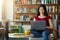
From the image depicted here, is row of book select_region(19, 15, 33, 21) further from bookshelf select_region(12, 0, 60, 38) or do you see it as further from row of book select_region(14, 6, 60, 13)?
row of book select_region(14, 6, 60, 13)

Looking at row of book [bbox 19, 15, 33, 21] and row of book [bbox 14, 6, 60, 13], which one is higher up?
row of book [bbox 14, 6, 60, 13]

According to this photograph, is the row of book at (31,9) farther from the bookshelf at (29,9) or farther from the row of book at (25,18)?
the row of book at (25,18)

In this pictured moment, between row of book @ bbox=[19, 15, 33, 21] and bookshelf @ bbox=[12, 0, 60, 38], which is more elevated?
bookshelf @ bbox=[12, 0, 60, 38]

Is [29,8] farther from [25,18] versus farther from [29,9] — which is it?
[25,18]

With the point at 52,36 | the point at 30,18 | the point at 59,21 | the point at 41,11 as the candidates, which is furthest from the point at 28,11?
the point at 52,36

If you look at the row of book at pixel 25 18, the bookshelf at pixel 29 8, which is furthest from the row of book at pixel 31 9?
the row of book at pixel 25 18

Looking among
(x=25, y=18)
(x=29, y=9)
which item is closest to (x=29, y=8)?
(x=29, y=9)

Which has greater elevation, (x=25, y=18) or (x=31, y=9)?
(x=31, y=9)

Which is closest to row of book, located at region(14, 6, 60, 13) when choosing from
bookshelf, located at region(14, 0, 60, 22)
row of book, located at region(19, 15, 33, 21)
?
bookshelf, located at region(14, 0, 60, 22)

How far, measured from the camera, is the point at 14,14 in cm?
589

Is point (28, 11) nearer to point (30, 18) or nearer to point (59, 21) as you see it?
point (30, 18)

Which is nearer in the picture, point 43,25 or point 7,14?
point 43,25

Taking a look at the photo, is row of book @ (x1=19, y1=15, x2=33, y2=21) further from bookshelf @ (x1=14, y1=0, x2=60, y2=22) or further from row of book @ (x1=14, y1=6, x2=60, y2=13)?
row of book @ (x1=14, y1=6, x2=60, y2=13)

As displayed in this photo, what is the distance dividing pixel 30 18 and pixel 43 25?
8.11 ft
